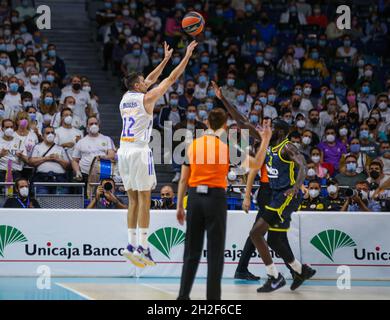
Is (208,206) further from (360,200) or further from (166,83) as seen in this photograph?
(360,200)

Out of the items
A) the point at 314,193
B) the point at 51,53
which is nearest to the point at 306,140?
the point at 314,193

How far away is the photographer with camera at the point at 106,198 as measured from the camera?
1623cm

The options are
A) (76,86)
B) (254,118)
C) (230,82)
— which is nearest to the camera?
(76,86)

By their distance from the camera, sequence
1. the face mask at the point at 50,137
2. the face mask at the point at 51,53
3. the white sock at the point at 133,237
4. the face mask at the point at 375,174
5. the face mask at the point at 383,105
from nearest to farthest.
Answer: the white sock at the point at 133,237 → the face mask at the point at 50,137 → the face mask at the point at 375,174 → the face mask at the point at 51,53 → the face mask at the point at 383,105

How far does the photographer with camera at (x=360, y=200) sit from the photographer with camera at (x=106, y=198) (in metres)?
4.29

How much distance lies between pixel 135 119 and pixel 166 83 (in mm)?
790

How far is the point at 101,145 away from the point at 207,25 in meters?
7.86

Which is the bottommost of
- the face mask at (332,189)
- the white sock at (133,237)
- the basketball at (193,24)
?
the white sock at (133,237)

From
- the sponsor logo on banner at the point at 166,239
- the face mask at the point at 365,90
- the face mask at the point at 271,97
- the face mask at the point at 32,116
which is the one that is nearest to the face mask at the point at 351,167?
the face mask at the point at 271,97

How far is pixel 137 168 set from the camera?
12.8 m

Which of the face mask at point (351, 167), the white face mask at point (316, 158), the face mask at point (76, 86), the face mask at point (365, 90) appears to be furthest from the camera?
the face mask at point (365, 90)

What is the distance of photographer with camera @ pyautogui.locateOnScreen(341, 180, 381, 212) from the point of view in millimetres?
16969

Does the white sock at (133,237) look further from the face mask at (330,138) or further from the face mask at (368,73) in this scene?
the face mask at (368,73)

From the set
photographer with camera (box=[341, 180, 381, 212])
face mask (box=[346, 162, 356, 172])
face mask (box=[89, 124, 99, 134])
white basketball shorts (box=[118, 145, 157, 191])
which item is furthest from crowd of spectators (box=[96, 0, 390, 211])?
white basketball shorts (box=[118, 145, 157, 191])
